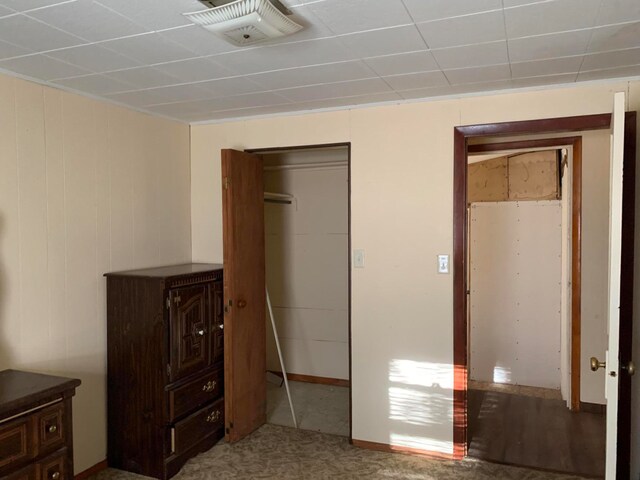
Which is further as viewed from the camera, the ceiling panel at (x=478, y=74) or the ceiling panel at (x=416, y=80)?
the ceiling panel at (x=416, y=80)

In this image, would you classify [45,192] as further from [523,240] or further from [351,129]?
[523,240]

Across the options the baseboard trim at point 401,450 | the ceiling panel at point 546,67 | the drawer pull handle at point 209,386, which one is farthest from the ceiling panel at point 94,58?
the baseboard trim at point 401,450

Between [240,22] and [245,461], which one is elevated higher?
[240,22]

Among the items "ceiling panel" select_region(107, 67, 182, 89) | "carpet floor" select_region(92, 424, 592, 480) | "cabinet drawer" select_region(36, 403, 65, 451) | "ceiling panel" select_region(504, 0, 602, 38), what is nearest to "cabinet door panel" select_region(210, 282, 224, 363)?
"carpet floor" select_region(92, 424, 592, 480)

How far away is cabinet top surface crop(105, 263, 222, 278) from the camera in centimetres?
300

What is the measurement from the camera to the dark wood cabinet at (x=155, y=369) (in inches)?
115

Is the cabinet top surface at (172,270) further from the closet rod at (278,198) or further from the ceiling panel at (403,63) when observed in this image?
the ceiling panel at (403,63)

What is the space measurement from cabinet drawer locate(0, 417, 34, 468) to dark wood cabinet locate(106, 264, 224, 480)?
0.93m

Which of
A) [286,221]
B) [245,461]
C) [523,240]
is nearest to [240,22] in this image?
[245,461]

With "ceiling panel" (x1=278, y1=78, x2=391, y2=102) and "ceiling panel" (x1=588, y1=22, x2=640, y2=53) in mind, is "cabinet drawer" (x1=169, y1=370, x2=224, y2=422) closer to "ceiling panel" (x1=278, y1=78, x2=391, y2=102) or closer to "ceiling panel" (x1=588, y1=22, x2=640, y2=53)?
"ceiling panel" (x1=278, y1=78, x2=391, y2=102)

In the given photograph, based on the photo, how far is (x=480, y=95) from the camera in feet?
9.86

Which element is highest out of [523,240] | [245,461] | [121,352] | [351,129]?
[351,129]

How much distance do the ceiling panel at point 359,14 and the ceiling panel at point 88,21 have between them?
0.75 m

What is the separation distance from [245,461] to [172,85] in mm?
2354
